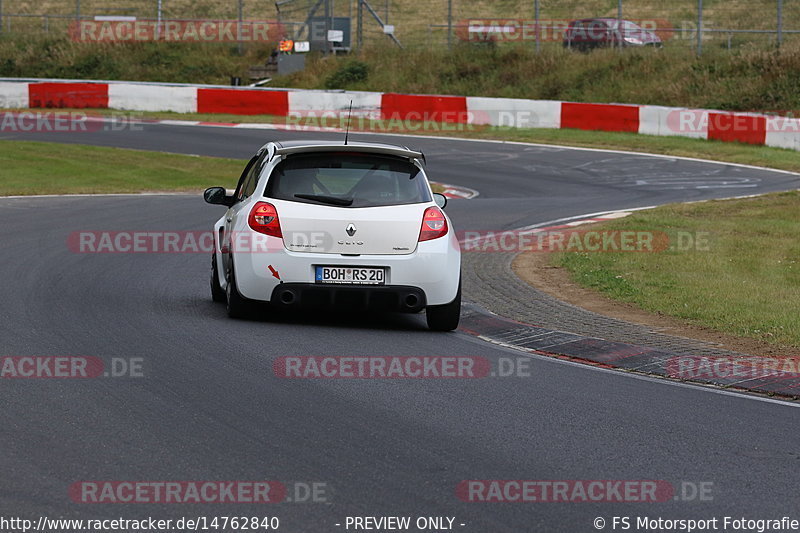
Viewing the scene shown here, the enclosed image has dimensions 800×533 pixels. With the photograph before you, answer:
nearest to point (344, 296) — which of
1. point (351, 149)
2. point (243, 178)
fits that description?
point (351, 149)

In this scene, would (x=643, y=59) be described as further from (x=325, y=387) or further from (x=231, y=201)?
(x=325, y=387)

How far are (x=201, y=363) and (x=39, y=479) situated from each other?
2.82 m

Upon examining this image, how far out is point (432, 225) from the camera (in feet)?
33.4

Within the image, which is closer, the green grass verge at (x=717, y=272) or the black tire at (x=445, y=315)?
the black tire at (x=445, y=315)

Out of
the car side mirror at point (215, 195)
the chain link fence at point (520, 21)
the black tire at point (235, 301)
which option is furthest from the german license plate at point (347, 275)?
the chain link fence at point (520, 21)


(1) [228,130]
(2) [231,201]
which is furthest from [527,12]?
(2) [231,201]

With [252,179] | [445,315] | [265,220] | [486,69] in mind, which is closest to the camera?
[265,220]

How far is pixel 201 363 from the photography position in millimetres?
8570

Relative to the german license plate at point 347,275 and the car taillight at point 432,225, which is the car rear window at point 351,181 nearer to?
the car taillight at point 432,225

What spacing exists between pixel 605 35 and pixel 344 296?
35.8 m

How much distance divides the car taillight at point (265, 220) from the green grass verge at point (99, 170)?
473 inches

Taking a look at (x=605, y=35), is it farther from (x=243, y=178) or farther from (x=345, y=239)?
(x=345, y=239)

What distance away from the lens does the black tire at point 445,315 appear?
1027 centimetres

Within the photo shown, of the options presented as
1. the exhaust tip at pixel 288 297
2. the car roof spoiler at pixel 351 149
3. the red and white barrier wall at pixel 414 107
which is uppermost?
the red and white barrier wall at pixel 414 107
